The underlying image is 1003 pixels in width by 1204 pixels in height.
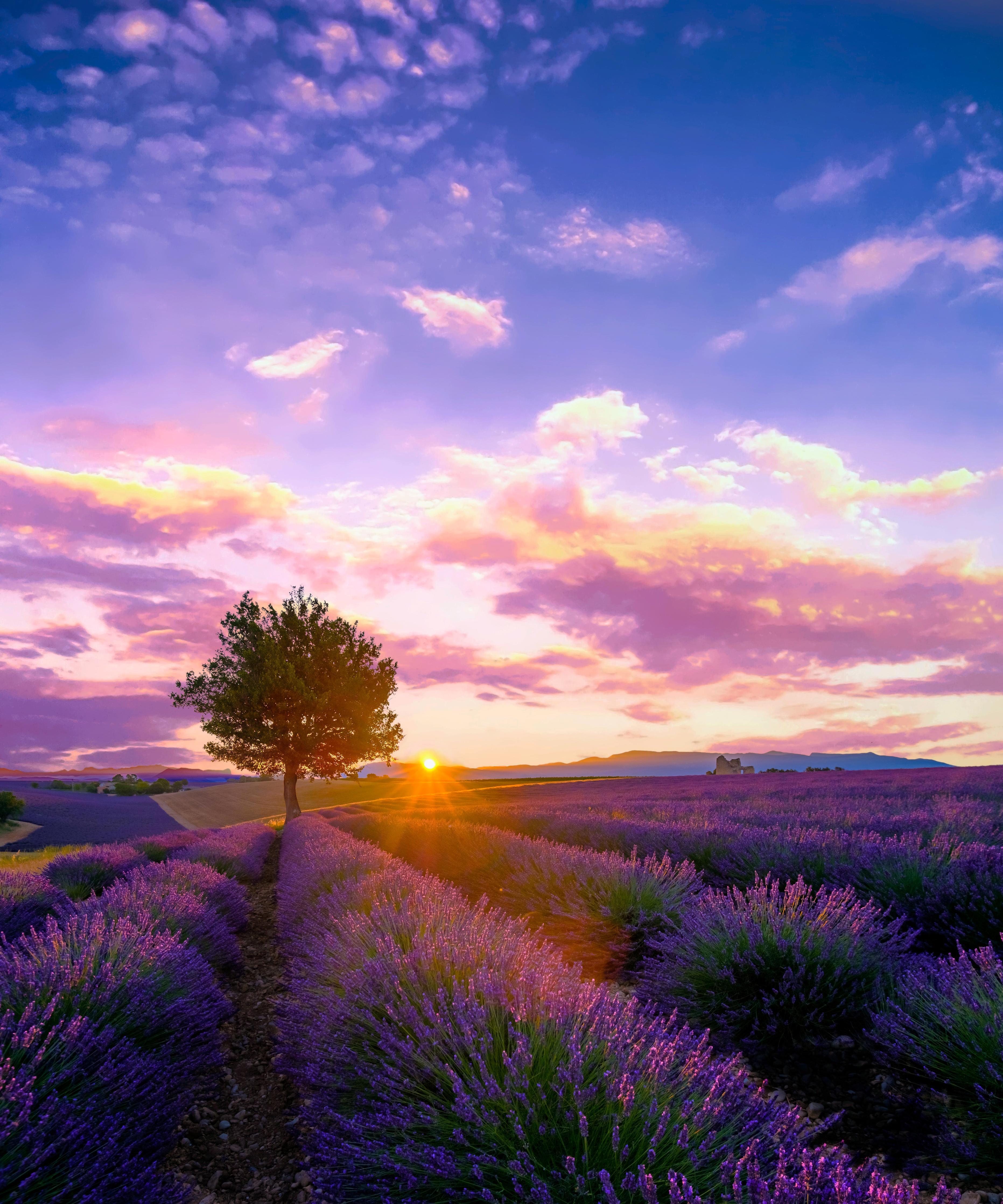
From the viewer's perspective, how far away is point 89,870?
9.77m

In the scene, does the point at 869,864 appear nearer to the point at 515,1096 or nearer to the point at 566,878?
the point at 566,878

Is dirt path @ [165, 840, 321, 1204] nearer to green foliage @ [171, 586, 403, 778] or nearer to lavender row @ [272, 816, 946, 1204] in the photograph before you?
lavender row @ [272, 816, 946, 1204]

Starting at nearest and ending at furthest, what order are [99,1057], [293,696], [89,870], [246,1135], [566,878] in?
[99,1057] < [246,1135] < [566,878] < [89,870] < [293,696]

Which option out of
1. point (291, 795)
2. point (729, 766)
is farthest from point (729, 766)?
point (291, 795)

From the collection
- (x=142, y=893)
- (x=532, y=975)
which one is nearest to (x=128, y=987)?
(x=532, y=975)

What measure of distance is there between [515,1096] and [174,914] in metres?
4.19

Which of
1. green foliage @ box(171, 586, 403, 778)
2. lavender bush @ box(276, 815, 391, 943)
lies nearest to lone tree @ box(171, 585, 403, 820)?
green foliage @ box(171, 586, 403, 778)

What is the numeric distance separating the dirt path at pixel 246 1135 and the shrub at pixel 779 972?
7.10 ft

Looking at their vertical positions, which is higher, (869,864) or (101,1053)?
(869,864)

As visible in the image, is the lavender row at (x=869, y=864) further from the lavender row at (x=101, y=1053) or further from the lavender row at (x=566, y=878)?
the lavender row at (x=101, y=1053)

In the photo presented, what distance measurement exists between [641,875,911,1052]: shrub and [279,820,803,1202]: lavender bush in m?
0.45

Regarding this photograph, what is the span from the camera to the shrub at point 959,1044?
7.92ft

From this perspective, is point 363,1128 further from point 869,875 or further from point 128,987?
point 869,875

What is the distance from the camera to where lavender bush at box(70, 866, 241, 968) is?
15.5ft
